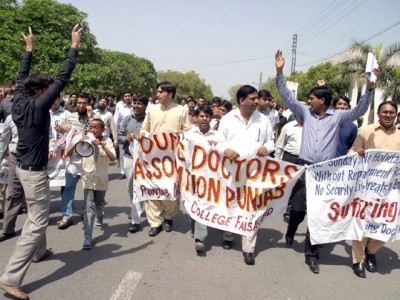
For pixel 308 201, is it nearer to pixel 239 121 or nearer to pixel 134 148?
pixel 239 121

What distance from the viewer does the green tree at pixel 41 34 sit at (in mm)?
24125

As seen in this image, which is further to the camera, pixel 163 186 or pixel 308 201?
pixel 163 186

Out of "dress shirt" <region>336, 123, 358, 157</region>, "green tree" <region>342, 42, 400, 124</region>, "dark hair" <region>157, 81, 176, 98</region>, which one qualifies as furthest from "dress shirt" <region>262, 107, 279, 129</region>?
"green tree" <region>342, 42, 400, 124</region>

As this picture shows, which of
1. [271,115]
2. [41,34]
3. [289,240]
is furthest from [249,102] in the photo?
[41,34]

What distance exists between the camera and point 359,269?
14.4 ft

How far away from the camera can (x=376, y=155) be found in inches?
178

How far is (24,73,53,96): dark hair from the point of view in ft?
12.0

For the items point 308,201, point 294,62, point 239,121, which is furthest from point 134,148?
point 294,62

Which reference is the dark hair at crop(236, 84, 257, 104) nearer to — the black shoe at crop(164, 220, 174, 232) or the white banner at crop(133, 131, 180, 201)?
the white banner at crop(133, 131, 180, 201)

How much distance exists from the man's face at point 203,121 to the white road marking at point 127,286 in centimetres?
208

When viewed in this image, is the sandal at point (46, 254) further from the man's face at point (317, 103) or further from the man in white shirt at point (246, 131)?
the man's face at point (317, 103)

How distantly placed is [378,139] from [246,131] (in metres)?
1.58

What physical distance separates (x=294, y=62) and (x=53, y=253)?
134ft

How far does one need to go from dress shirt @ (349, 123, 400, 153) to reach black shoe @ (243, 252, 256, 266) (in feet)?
5.72
